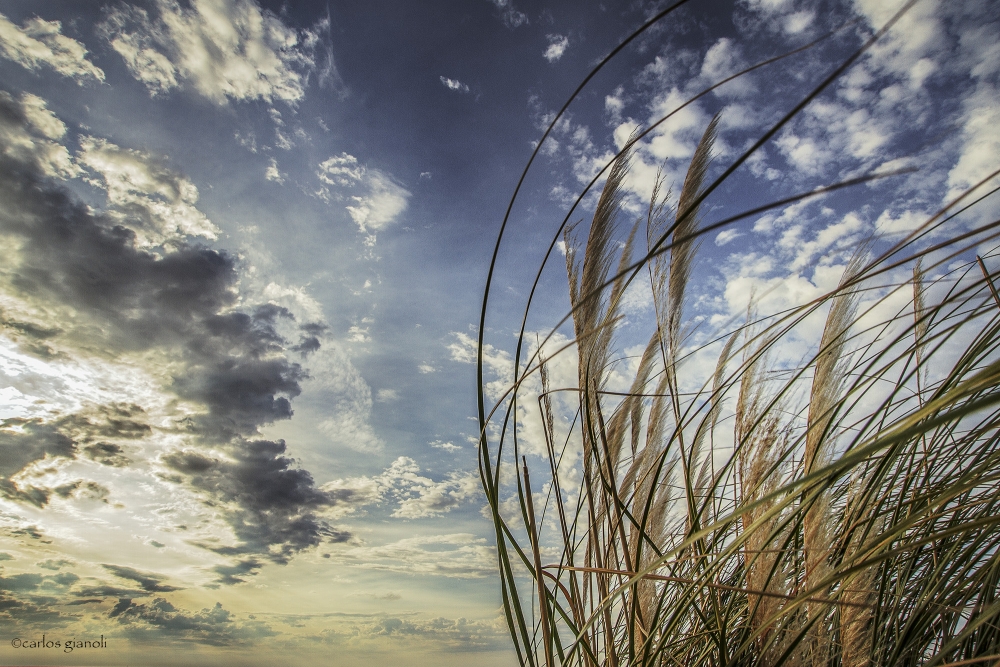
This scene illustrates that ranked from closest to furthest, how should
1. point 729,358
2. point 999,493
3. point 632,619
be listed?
point 999,493 < point 632,619 < point 729,358

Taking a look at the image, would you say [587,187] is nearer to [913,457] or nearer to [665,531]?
[665,531]

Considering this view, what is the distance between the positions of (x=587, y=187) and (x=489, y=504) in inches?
32.9

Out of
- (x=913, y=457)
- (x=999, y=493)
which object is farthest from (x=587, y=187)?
(x=913, y=457)

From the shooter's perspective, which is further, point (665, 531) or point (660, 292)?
point (665, 531)

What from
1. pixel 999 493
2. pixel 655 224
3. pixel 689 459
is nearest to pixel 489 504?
pixel 689 459

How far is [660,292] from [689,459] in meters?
0.47

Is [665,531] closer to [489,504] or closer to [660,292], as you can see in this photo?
[489,504]

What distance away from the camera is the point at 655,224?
1.80 meters

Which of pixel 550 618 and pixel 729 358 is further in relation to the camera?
pixel 729 358

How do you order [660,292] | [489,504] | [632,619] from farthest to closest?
[660,292] → [489,504] → [632,619]

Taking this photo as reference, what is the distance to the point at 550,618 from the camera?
1595 mm

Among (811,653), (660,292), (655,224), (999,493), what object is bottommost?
(811,653)

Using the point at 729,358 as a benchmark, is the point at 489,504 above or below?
below

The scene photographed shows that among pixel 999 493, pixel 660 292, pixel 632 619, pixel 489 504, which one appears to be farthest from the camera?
pixel 660 292
